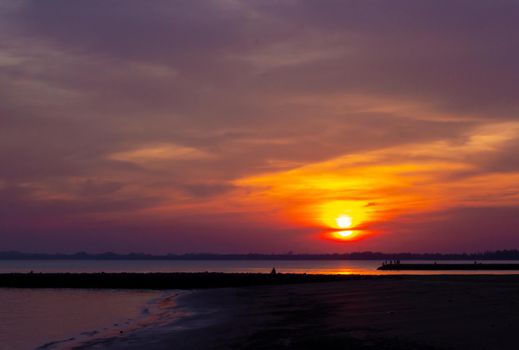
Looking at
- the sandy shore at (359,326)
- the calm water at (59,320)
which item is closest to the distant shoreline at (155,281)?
the calm water at (59,320)

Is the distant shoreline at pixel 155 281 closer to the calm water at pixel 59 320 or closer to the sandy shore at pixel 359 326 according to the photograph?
the calm water at pixel 59 320

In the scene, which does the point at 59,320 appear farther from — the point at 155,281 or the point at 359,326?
the point at 155,281

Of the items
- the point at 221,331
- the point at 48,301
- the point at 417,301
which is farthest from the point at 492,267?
the point at 221,331

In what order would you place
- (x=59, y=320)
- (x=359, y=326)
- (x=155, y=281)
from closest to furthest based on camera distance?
(x=359, y=326), (x=59, y=320), (x=155, y=281)

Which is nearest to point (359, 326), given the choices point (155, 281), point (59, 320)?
point (59, 320)

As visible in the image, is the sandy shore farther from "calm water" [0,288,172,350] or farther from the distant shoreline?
the distant shoreline

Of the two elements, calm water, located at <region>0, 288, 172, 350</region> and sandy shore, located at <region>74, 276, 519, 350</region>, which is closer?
sandy shore, located at <region>74, 276, 519, 350</region>

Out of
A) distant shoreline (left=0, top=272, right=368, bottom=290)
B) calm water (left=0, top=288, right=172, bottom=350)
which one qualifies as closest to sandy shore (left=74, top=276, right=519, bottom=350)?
calm water (left=0, top=288, right=172, bottom=350)

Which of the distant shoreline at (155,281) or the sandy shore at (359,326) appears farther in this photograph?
the distant shoreline at (155,281)

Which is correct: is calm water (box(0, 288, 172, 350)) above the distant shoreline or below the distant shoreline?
below

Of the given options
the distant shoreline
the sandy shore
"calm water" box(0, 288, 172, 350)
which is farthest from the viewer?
the distant shoreline

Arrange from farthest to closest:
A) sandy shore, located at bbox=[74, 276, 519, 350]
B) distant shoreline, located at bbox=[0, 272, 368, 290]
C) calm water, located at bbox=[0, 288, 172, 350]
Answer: distant shoreline, located at bbox=[0, 272, 368, 290] < calm water, located at bbox=[0, 288, 172, 350] < sandy shore, located at bbox=[74, 276, 519, 350]

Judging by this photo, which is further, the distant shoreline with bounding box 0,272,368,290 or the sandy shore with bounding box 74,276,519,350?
the distant shoreline with bounding box 0,272,368,290

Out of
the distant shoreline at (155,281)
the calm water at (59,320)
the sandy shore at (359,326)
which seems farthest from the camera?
the distant shoreline at (155,281)
